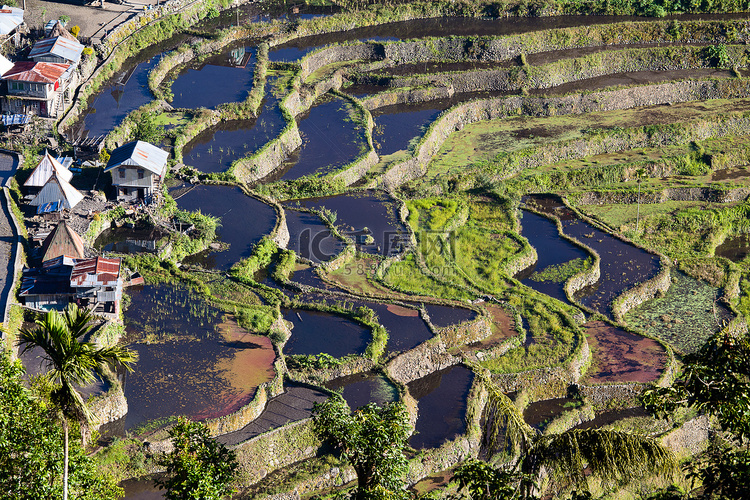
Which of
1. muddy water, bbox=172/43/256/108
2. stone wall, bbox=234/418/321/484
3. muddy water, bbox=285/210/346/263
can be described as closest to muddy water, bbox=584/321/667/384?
muddy water, bbox=285/210/346/263

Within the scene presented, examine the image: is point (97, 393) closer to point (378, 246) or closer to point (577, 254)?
point (378, 246)

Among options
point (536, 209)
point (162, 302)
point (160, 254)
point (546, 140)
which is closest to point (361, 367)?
point (162, 302)

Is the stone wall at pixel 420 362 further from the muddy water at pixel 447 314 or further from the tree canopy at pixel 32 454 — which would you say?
the tree canopy at pixel 32 454

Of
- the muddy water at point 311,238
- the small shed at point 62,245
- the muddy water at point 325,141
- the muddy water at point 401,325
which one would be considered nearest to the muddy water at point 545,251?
the muddy water at point 401,325

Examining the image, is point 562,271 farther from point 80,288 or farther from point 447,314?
point 80,288

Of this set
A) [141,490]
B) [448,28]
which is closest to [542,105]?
[448,28]

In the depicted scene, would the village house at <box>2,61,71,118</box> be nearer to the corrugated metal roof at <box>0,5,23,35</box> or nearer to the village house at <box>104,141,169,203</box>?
the corrugated metal roof at <box>0,5,23,35</box>

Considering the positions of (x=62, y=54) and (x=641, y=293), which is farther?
(x=62, y=54)
